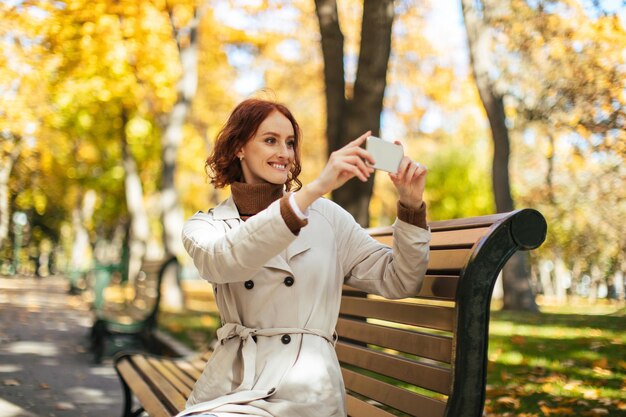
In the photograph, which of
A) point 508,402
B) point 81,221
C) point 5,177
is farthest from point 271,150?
point 81,221

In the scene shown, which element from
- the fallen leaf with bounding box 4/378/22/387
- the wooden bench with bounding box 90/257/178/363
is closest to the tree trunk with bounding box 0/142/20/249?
the wooden bench with bounding box 90/257/178/363

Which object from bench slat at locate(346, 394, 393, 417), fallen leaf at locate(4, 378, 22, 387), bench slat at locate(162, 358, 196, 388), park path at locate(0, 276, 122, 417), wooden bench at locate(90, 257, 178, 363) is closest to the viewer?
bench slat at locate(346, 394, 393, 417)

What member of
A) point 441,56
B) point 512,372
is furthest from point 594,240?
point 441,56

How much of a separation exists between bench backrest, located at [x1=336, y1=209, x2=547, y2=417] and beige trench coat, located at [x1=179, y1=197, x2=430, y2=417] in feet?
0.41

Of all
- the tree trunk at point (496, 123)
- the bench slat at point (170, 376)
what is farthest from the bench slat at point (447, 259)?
the tree trunk at point (496, 123)

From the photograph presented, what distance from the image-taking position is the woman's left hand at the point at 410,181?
272 cm

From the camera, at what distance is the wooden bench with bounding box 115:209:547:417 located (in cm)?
255

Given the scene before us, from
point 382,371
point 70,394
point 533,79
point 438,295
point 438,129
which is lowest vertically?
point 70,394

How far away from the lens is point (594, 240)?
322 inches

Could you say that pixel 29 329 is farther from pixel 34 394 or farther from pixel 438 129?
pixel 438 129

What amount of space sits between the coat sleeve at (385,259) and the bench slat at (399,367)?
27 cm

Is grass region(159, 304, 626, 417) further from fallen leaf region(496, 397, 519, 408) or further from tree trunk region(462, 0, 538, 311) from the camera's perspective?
tree trunk region(462, 0, 538, 311)

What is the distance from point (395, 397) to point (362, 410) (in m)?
0.34

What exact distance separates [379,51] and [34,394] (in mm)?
4320
